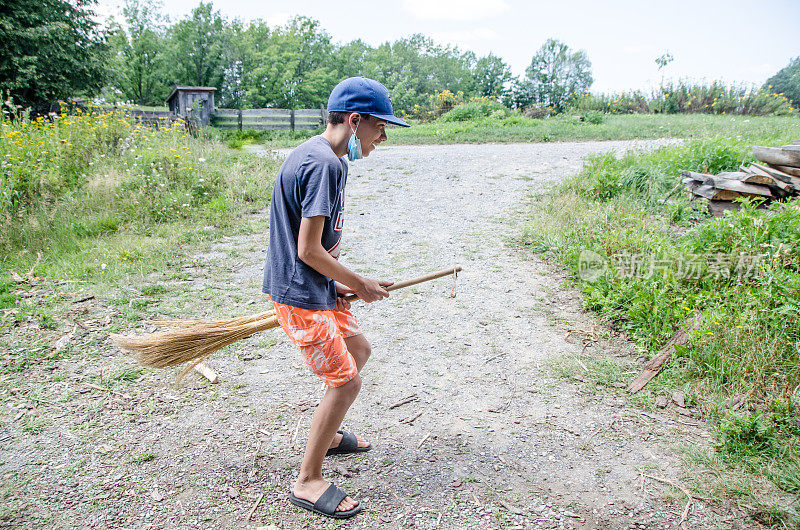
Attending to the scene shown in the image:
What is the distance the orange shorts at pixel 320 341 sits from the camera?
7.56ft

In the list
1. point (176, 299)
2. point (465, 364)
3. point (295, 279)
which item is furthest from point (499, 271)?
point (295, 279)

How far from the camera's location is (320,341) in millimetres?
2301

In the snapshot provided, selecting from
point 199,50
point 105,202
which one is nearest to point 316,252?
point 105,202

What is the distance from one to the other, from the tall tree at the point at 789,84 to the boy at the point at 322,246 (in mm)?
21769

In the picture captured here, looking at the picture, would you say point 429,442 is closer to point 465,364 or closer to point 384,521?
point 384,521

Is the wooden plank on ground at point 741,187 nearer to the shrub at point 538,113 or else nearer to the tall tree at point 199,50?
the shrub at point 538,113

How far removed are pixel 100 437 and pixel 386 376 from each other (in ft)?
6.13

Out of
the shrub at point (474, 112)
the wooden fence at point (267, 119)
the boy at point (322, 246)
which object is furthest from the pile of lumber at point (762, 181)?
the wooden fence at point (267, 119)

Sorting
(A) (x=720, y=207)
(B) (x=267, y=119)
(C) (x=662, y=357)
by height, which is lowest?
(C) (x=662, y=357)

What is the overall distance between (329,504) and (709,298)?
136 inches

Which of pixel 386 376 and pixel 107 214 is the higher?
pixel 107 214

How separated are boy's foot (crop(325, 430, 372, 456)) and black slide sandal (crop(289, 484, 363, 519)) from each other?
16.5 inches

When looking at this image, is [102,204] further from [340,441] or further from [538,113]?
[538,113]

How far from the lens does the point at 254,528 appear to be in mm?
2428
